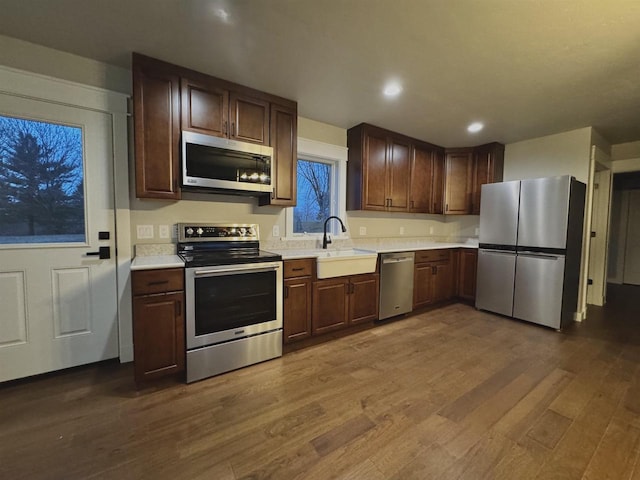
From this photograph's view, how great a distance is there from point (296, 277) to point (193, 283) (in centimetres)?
90

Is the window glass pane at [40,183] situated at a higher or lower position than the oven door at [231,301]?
higher

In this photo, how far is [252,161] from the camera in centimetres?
258

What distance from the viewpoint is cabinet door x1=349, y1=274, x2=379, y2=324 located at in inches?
118

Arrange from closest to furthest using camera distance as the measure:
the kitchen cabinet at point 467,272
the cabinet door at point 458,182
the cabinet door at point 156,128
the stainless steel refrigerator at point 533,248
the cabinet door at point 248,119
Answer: the cabinet door at point 156,128
the cabinet door at point 248,119
the stainless steel refrigerator at point 533,248
the kitchen cabinet at point 467,272
the cabinet door at point 458,182

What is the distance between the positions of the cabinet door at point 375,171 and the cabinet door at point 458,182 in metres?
1.35

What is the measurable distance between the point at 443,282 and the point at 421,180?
1526 millimetres

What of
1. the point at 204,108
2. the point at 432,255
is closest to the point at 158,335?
the point at 204,108

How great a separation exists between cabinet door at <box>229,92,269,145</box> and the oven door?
3.93 ft

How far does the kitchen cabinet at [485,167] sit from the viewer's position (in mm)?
4098

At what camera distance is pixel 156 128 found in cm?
219

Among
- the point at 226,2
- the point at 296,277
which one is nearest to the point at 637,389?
the point at 296,277

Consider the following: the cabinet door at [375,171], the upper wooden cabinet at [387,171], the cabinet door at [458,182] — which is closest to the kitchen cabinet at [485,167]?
the cabinet door at [458,182]

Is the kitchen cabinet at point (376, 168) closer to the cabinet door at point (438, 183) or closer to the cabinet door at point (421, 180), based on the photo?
the cabinet door at point (421, 180)

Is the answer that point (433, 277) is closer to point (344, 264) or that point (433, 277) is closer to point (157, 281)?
point (344, 264)
